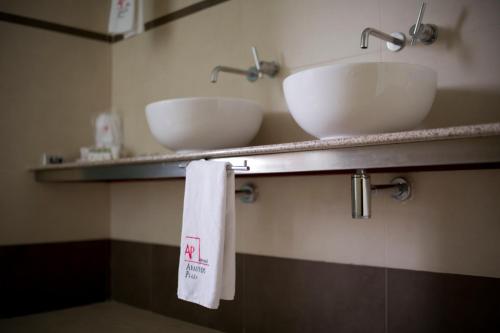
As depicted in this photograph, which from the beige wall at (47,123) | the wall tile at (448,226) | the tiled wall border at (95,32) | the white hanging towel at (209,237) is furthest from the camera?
the beige wall at (47,123)

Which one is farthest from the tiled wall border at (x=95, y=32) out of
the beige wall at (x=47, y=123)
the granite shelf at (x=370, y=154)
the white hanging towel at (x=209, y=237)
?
the white hanging towel at (x=209, y=237)

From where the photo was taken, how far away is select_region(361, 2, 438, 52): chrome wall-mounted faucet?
1.30 m

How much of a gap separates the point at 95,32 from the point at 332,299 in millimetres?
1689

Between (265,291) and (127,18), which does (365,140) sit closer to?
(265,291)

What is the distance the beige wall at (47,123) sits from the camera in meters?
2.18

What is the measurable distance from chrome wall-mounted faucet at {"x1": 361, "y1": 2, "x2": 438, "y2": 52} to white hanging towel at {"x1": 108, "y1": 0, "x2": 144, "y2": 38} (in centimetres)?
112

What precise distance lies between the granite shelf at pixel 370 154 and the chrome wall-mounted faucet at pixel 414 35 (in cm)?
31

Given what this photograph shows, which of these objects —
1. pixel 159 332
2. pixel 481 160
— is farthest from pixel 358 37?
pixel 159 332

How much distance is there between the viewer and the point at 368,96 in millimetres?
1162

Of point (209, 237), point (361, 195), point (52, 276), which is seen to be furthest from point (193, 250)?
point (52, 276)

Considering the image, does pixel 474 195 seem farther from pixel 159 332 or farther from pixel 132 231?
pixel 132 231

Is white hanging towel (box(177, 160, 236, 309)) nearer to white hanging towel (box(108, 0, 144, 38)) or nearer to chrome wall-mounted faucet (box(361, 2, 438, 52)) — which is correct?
chrome wall-mounted faucet (box(361, 2, 438, 52))

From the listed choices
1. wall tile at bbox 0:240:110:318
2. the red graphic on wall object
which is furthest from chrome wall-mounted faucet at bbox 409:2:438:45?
wall tile at bbox 0:240:110:318

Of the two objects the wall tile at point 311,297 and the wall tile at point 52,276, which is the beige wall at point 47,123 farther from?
the wall tile at point 311,297
